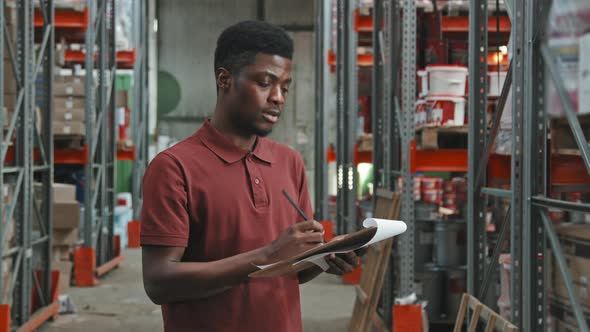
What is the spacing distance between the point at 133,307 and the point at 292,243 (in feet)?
19.8

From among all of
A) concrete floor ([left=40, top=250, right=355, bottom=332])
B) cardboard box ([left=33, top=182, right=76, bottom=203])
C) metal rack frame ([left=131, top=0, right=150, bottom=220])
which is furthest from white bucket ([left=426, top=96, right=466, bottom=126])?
metal rack frame ([left=131, top=0, right=150, bottom=220])

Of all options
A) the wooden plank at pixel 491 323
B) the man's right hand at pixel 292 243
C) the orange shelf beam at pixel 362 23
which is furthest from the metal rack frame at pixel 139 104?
the man's right hand at pixel 292 243

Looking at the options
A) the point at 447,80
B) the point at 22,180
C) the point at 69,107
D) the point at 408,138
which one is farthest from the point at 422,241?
the point at 69,107

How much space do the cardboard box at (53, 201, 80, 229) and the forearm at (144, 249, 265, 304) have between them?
6566 mm

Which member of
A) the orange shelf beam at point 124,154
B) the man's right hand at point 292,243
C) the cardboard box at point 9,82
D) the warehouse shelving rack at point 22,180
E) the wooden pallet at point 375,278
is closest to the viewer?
the man's right hand at point 292,243

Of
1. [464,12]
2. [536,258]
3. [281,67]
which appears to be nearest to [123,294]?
[464,12]

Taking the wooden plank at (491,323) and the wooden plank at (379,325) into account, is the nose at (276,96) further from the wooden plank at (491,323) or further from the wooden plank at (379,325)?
the wooden plank at (379,325)

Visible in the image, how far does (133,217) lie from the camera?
504 inches

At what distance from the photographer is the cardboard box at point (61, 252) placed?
27.2ft

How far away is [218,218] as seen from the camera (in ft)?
6.21

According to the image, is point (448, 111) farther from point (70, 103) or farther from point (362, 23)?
point (70, 103)

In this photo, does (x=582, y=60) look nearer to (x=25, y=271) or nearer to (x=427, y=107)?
(x=427, y=107)

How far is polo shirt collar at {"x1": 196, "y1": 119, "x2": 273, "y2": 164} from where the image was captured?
196cm

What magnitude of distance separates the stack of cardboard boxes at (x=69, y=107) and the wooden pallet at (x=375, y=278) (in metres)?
4.25
